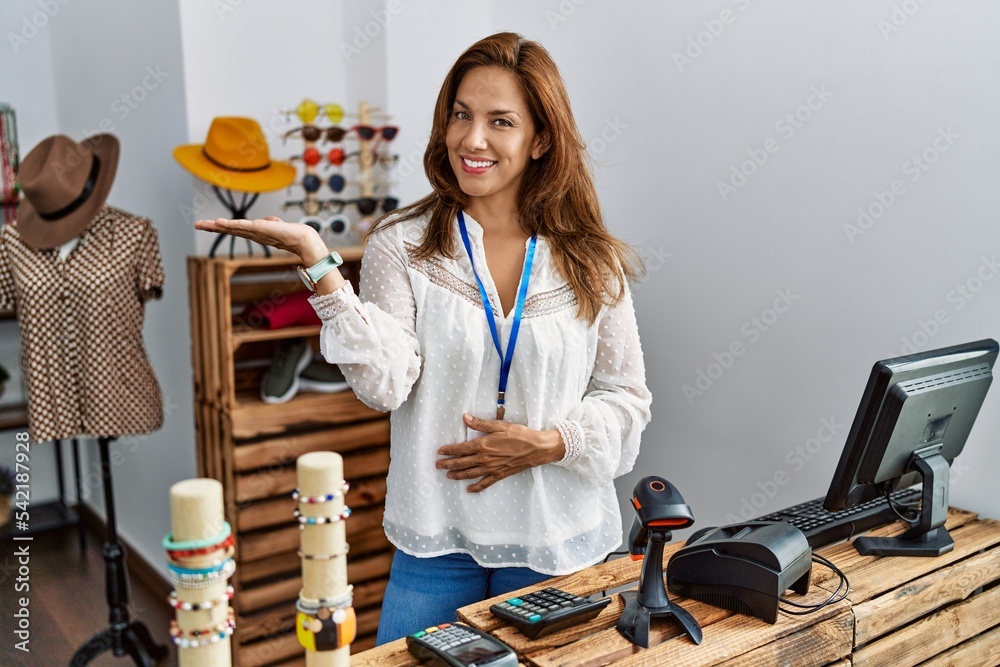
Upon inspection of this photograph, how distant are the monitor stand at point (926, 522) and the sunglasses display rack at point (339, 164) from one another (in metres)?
1.83

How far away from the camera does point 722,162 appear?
234cm

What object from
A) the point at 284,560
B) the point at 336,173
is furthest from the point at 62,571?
the point at 336,173

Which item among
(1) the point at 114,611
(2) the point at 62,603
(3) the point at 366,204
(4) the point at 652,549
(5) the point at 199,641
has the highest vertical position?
(3) the point at 366,204

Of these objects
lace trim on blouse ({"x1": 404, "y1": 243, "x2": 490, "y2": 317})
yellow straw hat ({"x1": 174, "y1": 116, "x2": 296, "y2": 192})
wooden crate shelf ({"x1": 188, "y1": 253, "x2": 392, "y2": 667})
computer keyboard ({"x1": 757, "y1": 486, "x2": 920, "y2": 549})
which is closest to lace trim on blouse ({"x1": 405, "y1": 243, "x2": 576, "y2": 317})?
lace trim on blouse ({"x1": 404, "y1": 243, "x2": 490, "y2": 317})

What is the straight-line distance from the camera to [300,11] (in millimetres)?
2994

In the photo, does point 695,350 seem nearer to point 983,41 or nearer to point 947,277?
point 947,277

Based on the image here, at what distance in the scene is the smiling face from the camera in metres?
1.61

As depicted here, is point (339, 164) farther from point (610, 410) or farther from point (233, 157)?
point (610, 410)

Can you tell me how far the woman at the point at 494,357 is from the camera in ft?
5.31

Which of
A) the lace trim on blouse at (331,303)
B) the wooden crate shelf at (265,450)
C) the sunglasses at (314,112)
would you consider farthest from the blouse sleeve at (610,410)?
the sunglasses at (314,112)

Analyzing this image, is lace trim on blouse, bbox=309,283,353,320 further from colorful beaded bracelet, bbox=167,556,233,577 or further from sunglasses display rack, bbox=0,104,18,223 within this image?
sunglasses display rack, bbox=0,104,18,223

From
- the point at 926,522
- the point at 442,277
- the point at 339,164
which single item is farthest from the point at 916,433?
the point at 339,164

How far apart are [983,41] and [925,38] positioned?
122 millimetres

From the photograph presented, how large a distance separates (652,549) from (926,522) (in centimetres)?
71
